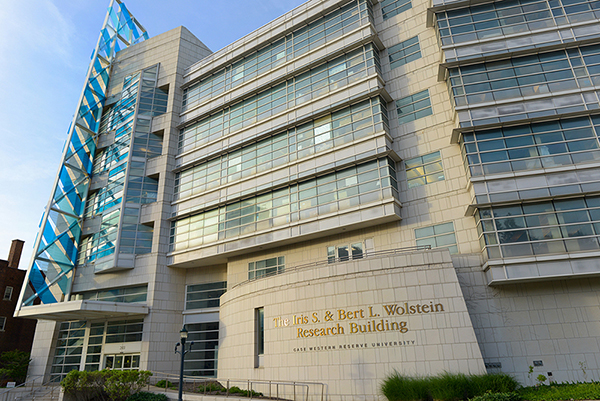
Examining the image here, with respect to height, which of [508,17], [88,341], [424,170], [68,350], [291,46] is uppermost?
[291,46]

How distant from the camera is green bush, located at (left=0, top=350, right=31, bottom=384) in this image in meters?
34.2

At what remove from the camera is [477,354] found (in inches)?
660

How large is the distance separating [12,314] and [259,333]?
3408 cm

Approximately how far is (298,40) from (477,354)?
26.8 meters

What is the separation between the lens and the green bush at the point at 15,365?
34.2 metres

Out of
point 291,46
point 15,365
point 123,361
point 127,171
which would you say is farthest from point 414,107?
point 15,365

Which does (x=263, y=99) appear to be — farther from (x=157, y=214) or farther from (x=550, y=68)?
(x=550, y=68)

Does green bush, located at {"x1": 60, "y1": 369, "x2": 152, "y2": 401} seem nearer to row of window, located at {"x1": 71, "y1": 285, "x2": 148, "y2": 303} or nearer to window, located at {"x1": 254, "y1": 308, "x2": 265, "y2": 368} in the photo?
window, located at {"x1": 254, "y1": 308, "x2": 265, "y2": 368}

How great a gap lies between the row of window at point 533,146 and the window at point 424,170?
7.42 feet

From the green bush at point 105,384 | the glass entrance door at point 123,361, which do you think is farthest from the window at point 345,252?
the glass entrance door at point 123,361

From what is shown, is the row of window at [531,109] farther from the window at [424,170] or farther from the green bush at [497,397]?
the green bush at [497,397]

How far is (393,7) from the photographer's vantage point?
29.8 meters

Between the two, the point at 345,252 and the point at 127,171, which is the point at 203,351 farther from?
the point at 127,171

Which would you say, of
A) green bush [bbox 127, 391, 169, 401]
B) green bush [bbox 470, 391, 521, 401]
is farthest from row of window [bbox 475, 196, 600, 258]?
green bush [bbox 127, 391, 169, 401]
